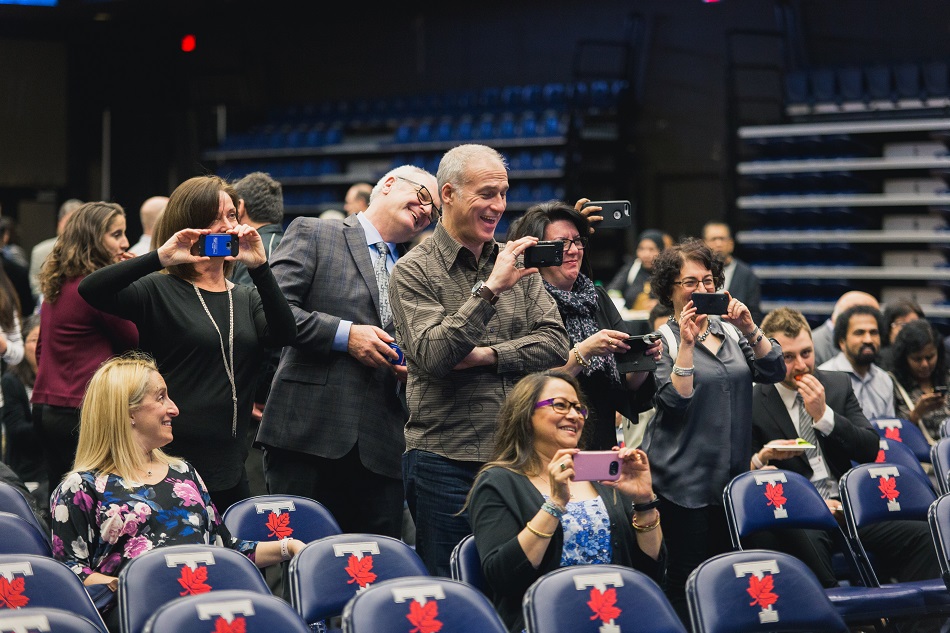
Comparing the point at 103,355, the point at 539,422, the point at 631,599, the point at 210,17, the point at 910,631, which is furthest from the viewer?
the point at 210,17

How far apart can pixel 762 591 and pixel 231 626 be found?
1.55 meters

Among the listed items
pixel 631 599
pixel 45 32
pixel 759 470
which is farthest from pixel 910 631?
pixel 45 32

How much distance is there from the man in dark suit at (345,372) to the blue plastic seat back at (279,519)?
218 mm

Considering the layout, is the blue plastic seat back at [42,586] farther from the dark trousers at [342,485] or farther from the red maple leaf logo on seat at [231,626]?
the dark trousers at [342,485]

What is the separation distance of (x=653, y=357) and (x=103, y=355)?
6.42 feet

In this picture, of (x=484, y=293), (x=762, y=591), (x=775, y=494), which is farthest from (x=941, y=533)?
(x=484, y=293)

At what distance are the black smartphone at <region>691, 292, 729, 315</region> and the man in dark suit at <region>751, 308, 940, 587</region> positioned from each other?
3.18 feet

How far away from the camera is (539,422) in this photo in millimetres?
3398

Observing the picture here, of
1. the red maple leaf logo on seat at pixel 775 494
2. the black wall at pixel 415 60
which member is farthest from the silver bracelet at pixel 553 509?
the black wall at pixel 415 60

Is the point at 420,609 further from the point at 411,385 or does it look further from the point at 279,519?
the point at 279,519

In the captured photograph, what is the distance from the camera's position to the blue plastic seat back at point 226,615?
2.67 meters

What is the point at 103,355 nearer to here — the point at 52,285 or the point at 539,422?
the point at 52,285

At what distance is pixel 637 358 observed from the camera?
3953 mm

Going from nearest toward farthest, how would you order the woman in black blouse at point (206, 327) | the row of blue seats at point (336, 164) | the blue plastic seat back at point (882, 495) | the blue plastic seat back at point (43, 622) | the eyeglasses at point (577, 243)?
the blue plastic seat back at point (43, 622) → the woman in black blouse at point (206, 327) → the eyeglasses at point (577, 243) → the blue plastic seat back at point (882, 495) → the row of blue seats at point (336, 164)
